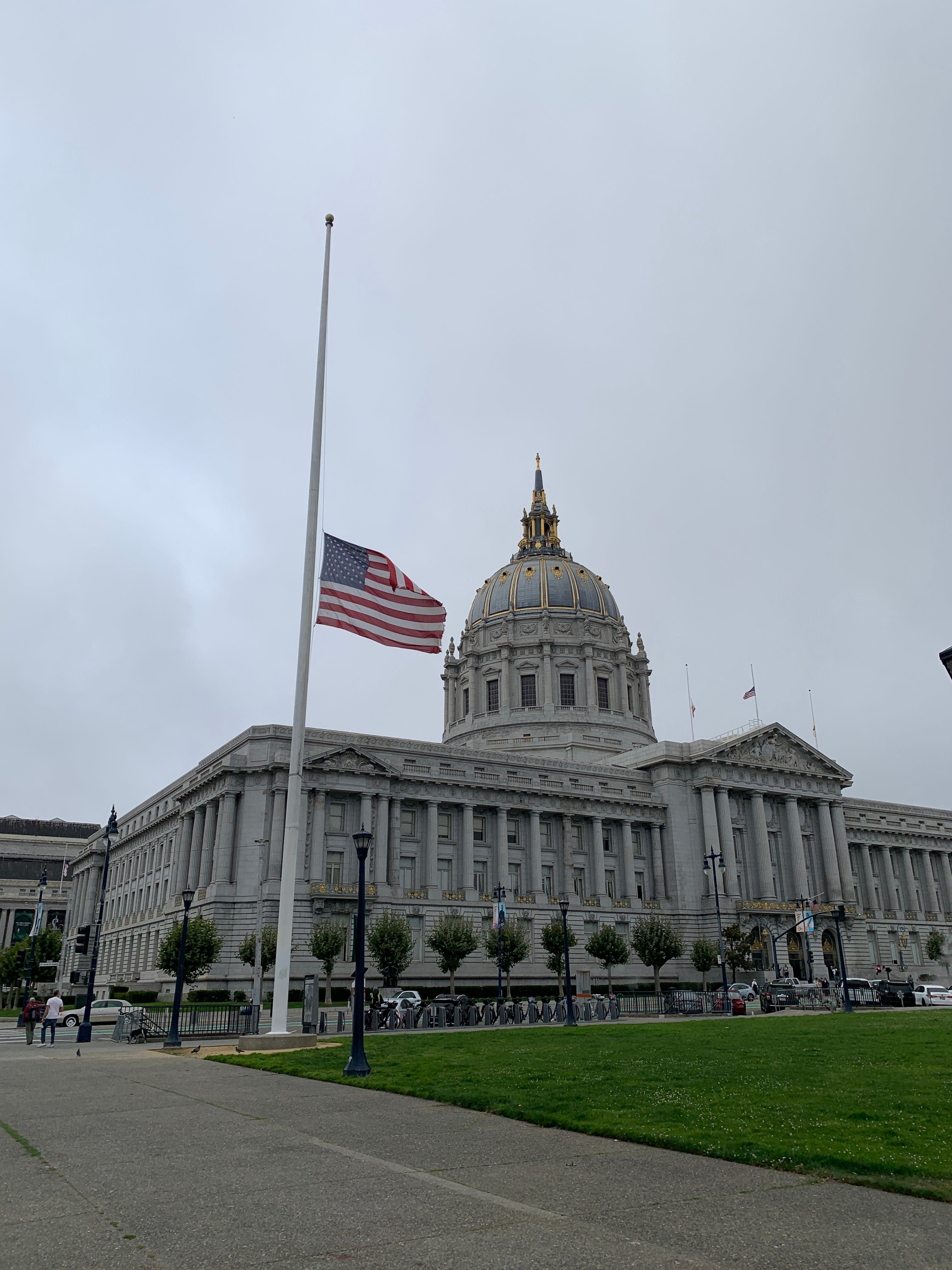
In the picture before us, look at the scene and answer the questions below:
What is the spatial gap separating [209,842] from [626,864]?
3780 centimetres

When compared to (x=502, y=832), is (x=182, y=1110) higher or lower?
lower

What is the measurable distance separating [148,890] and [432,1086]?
85522mm

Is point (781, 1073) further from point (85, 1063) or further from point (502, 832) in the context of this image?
point (502, 832)

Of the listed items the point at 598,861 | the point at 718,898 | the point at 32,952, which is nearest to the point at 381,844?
the point at 598,861

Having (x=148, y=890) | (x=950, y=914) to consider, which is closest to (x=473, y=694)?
(x=148, y=890)

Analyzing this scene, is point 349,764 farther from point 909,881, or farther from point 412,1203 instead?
point 412,1203

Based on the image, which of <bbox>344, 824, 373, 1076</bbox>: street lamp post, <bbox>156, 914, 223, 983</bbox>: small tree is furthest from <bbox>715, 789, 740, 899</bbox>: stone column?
<bbox>344, 824, 373, 1076</bbox>: street lamp post

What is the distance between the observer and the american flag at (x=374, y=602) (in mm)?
27953

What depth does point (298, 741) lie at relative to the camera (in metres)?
27.4

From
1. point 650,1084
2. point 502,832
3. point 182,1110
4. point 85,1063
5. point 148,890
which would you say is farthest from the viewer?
point 148,890

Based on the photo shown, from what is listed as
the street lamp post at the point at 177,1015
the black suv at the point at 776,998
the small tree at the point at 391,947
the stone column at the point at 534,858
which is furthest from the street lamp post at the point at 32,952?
the black suv at the point at 776,998

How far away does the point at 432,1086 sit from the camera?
16.6m

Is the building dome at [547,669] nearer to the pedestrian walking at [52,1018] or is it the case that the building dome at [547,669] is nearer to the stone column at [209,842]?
the stone column at [209,842]

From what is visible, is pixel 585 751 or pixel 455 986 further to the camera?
pixel 585 751
